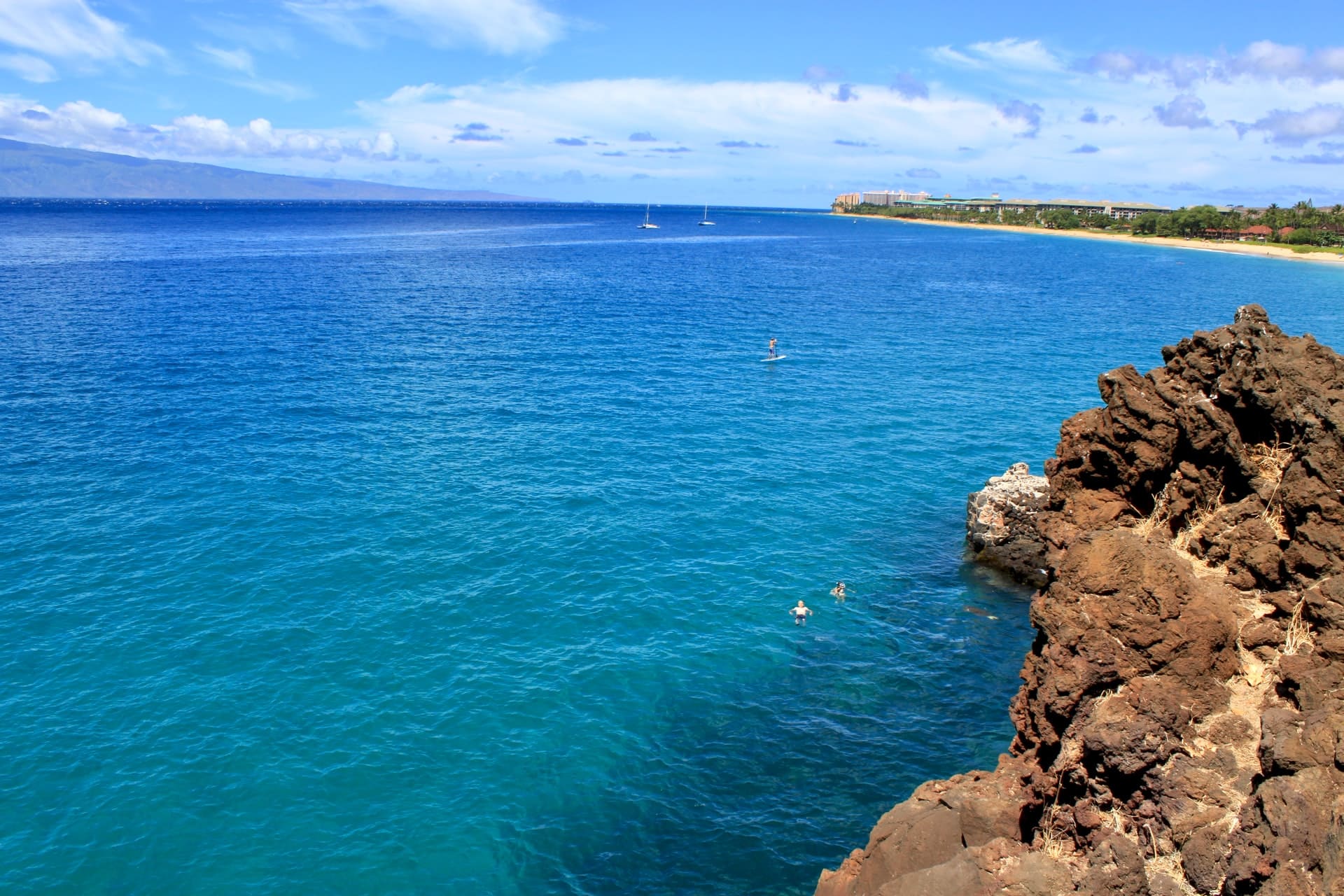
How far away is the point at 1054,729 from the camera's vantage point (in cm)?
1767

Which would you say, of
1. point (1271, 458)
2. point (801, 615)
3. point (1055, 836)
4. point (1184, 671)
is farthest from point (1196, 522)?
point (801, 615)

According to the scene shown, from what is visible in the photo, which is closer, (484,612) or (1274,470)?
(1274,470)

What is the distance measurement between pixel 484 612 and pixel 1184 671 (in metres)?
27.7

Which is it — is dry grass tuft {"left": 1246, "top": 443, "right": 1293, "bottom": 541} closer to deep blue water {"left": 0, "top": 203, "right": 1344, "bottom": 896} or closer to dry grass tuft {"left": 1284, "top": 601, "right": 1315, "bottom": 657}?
dry grass tuft {"left": 1284, "top": 601, "right": 1315, "bottom": 657}

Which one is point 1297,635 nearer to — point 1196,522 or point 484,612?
point 1196,522

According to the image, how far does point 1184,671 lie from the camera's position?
1570 centimetres

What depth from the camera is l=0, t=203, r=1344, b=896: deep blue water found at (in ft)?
83.2

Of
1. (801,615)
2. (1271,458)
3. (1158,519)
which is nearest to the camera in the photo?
(1271,458)

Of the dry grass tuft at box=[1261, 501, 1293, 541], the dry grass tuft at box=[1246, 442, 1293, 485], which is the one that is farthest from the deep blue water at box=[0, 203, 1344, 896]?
the dry grass tuft at box=[1246, 442, 1293, 485]

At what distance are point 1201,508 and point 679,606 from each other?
905 inches

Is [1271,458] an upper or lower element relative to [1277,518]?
upper

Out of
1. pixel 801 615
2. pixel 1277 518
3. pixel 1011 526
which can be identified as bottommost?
pixel 801 615

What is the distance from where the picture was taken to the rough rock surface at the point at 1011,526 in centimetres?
4038

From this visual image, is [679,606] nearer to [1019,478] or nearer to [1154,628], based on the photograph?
[1019,478]
